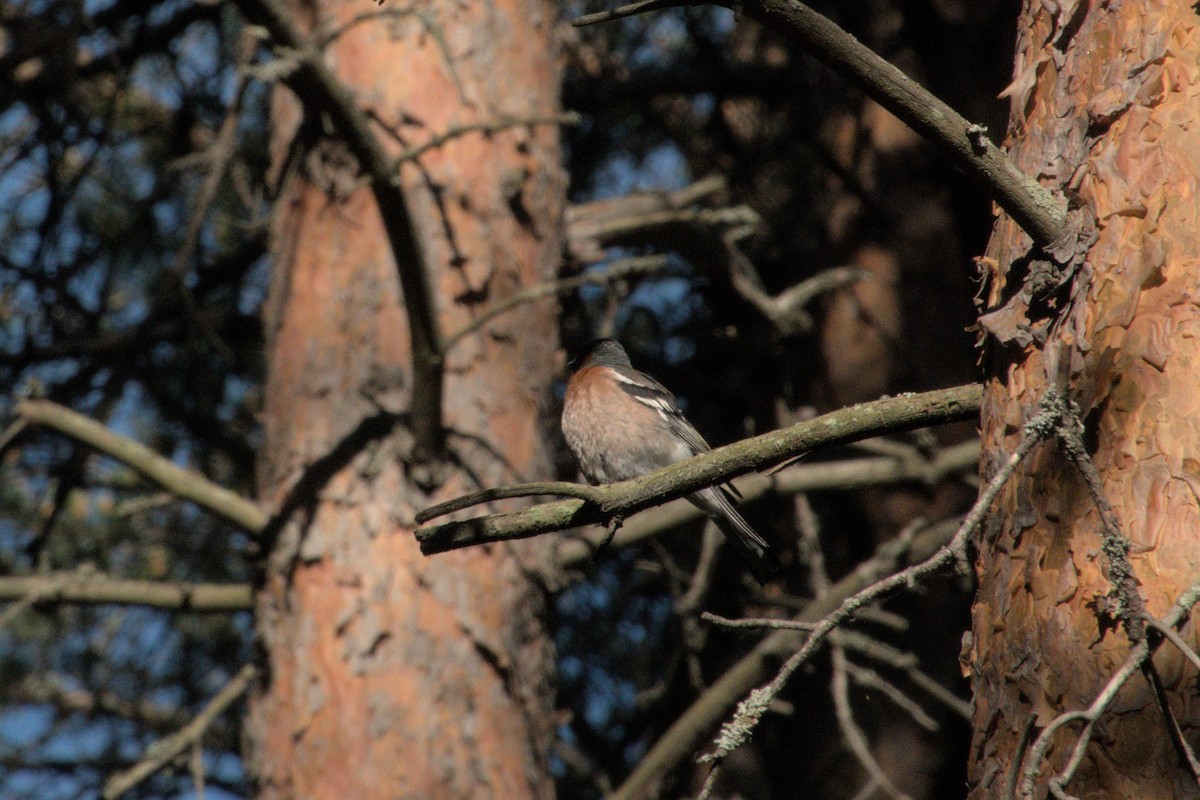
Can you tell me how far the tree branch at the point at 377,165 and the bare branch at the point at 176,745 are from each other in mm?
1474

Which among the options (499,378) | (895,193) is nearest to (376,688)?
(499,378)

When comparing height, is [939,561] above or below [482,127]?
below

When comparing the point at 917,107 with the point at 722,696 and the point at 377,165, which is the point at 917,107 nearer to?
the point at 377,165

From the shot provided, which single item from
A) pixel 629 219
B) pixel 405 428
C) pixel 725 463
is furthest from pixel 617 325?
pixel 725 463

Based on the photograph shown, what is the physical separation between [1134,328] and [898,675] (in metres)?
5.37

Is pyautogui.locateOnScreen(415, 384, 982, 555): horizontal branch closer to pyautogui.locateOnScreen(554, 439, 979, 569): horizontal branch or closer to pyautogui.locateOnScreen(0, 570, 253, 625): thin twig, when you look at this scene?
pyautogui.locateOnScreen(554, 439, 979, 569): horizontal branch

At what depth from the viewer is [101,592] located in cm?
479

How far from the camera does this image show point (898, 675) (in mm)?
7309

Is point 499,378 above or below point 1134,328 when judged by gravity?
above

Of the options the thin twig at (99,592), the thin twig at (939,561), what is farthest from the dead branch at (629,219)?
the thin twig at (939,561)

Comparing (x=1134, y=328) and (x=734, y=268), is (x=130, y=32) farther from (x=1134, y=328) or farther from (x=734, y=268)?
(x=1134, y=328)

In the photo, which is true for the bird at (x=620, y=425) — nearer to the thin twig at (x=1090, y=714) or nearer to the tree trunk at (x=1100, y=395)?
the tree trunk at (x=1100, y=395)

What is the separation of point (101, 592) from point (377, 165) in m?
2.04

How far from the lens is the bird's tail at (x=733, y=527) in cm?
460
